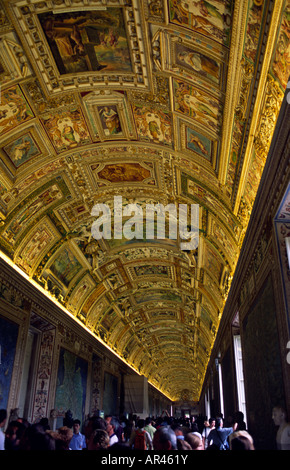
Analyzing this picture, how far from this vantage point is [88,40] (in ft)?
31.0

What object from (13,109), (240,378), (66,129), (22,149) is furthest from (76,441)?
(66,129)

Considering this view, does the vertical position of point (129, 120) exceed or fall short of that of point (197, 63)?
it exceeds it

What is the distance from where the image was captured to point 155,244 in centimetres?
2014

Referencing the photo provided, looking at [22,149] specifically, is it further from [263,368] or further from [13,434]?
[263,368]

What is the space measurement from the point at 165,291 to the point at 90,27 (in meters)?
19.4

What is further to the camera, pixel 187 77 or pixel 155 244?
pixel 155 244

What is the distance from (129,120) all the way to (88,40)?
3.00m

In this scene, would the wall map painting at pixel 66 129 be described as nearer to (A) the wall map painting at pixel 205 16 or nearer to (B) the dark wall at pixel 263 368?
(A) the wall map painting at pixel 205 16

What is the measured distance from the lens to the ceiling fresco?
27.4ft

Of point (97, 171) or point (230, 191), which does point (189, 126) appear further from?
point (97, 171)

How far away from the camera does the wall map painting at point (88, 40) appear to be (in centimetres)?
893

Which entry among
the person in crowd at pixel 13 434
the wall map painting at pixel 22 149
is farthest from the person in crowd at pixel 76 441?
the wall map painting at pixel 22 149

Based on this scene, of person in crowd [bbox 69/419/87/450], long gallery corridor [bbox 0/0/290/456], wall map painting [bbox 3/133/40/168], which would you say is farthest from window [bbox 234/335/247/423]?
wall map painting [bbox 3/133/40/168]
